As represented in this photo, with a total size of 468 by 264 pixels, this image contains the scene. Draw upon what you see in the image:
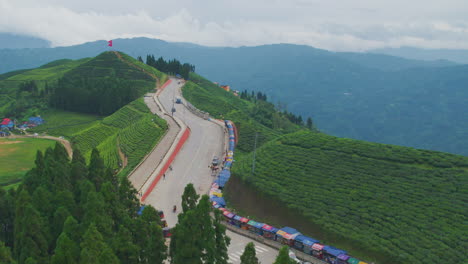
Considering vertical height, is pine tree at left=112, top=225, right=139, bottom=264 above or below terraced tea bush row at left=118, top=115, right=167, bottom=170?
above

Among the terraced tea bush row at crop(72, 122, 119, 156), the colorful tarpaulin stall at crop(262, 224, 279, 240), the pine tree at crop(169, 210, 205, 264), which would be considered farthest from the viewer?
the terraced tea bush row at crop(72, 122, 119, 156)

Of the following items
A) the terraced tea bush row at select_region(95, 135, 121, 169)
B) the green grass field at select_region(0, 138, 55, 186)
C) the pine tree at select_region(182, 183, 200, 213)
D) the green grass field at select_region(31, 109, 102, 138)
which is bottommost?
the green grass field at select_region(0, 138, 55, 186)

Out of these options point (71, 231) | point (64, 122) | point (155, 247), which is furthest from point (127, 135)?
point (155, 247)

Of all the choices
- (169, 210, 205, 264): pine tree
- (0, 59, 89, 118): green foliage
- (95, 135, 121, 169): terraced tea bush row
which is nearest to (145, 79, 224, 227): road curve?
(95, 135, 121, 169): terraced tea bush row

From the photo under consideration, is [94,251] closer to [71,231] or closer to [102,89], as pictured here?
[71,231]

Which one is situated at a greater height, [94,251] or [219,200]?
[94,251]

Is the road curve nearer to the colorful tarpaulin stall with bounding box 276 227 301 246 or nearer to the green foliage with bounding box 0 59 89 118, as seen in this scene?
the colorful tarpaulin stall with bounding box 276 227 301 246
